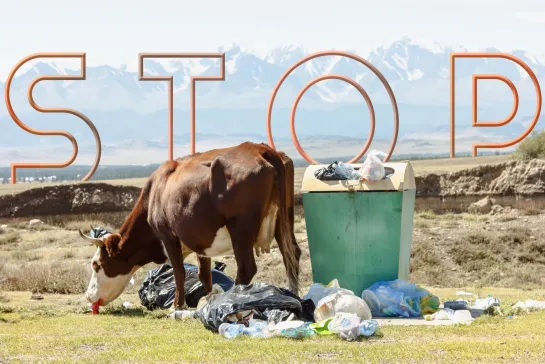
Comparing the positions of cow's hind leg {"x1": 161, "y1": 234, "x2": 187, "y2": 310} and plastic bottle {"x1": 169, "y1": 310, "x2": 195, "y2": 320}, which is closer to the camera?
plastic bottle {"x1": 169, "y1": 310, "x2": 195, "y2": 320}

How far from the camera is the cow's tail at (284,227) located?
40.8 feet

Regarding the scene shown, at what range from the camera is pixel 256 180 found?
12.2 m

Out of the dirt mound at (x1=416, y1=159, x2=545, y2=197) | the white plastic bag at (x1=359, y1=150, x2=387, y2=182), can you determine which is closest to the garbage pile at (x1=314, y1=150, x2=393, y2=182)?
the white plastic bag at (x1=359, y1=150, x2=387, y2=182)

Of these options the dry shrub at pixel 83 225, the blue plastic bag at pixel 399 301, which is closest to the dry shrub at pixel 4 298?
the blue plastic bag at pixel 399 301

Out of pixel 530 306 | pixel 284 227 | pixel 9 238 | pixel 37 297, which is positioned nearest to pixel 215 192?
pixel 284 227

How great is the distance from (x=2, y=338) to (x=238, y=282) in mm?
2910

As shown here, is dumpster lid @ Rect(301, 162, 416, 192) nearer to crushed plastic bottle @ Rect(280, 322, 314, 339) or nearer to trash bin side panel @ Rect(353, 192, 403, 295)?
trash bin side panel @ Rect(353, 192, 403, 295)

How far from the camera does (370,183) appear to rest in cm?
1346

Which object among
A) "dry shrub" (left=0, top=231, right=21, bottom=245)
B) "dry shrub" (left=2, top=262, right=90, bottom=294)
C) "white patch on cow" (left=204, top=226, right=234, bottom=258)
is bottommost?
"dry shrub" (left=0, top=231, right=21, bottom=245)

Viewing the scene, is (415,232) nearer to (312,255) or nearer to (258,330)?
(312,255)

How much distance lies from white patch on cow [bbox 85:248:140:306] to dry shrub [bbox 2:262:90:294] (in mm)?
3903

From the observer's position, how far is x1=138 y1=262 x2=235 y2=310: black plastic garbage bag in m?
14.2

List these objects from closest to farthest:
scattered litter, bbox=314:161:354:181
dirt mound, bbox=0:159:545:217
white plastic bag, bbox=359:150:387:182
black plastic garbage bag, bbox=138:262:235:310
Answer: white plastic bag, bbox=359:150:387:182 → scattered litter, bbox=314:161:354:181 → black plastic garbage bag, bbox=138:262:235:310 → dirt mound, bbox=0:159:545:217

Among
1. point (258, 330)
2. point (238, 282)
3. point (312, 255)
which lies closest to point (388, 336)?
point (258, 330)
